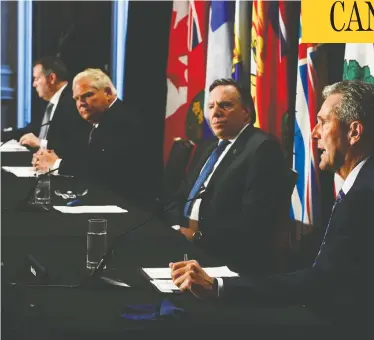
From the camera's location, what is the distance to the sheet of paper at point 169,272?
274cm

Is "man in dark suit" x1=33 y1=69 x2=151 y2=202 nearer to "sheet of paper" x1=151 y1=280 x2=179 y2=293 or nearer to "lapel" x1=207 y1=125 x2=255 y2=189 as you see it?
"lapel" x1=207 y1=125 x2=255 y2=189

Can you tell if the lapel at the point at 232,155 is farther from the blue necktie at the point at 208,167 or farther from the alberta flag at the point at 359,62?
the alberta flag at the point at 359,62

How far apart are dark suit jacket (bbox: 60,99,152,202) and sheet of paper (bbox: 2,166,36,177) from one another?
0.22 metres

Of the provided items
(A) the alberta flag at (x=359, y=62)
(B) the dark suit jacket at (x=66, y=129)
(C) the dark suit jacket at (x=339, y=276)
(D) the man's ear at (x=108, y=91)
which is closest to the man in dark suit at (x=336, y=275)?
(C) the dark suit jacket at (x=339, y=276)

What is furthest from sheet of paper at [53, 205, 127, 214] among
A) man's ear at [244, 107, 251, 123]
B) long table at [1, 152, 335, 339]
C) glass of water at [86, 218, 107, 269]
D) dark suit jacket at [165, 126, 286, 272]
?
glass of water at [86, 218, 107, 269]

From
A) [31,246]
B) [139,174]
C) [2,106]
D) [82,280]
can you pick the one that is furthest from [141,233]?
[2,106]

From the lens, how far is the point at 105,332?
216 centimetres

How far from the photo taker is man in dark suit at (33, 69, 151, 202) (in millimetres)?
5152

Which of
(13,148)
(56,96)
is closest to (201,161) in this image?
(56,96)

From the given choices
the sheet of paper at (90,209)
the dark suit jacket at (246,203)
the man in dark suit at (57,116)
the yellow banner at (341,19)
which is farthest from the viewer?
the man in dark suit at (57,116)

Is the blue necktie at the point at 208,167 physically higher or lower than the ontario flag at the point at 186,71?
lower

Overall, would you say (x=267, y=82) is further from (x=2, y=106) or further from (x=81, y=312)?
(x=2, y=106)

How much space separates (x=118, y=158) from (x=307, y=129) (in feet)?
4.84

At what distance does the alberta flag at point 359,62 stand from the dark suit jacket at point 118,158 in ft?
5.85
